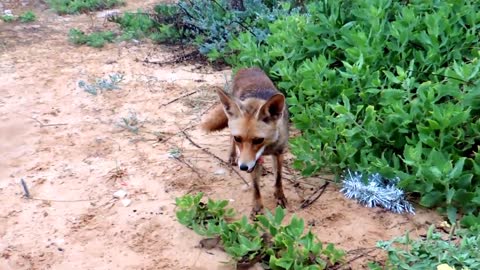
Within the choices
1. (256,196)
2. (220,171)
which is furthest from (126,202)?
(256,196)

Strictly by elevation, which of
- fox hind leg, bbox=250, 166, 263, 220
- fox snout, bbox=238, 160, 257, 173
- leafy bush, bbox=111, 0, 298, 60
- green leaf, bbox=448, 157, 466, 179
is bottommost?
leafy bush, bbox=111, 0, 298, 60

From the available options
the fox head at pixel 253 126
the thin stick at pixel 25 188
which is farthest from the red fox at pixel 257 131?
the thin stick at pixel 25 188

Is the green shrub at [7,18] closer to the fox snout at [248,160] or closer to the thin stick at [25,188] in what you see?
the thin stick at [25,188]

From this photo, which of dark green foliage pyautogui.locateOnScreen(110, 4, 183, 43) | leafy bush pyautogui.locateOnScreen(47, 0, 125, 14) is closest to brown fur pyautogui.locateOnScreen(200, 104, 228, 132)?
dark green foliage pyautogui.locateOnScreen(110, 4, 183, 43)

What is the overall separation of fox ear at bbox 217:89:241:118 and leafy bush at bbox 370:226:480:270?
137 cm

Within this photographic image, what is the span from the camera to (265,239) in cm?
342

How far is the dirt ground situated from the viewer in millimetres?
3609

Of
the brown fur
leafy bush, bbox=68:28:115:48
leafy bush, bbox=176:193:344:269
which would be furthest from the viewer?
leafy bush, bbox=68:28:115:48

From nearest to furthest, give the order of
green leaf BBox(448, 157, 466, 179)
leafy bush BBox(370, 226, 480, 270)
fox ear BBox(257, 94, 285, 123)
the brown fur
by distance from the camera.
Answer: leafy bush BBox(370, 226, 480, 270) → green leaf BBox(448, 157, 466, 179) → fox ear BBox(257, 94, 285, 123) → the brown fur

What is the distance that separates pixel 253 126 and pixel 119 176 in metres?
1.31

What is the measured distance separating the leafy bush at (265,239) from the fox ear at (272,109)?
63 cm

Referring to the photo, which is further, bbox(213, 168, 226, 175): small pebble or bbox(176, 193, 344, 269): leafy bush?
bbox(213, 168, 226, 175): small pebble

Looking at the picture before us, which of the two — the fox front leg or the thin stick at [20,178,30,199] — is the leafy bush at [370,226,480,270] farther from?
the thin stick at [20,178,30,199]

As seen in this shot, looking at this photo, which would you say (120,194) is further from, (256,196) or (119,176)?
(256,196)
